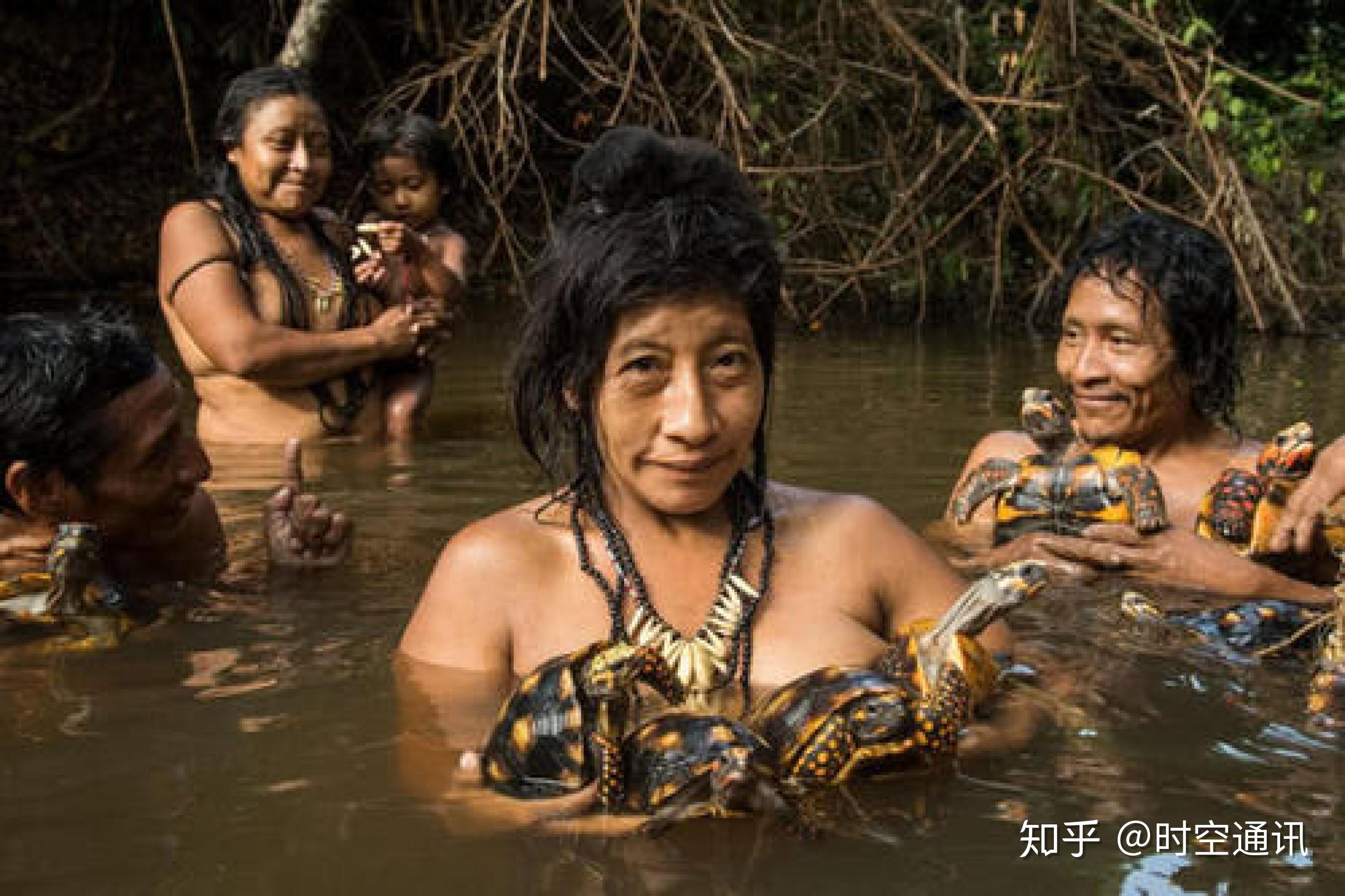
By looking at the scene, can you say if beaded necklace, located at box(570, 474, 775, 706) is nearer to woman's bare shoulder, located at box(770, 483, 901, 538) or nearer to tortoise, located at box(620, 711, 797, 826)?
woman's bare shoulder, located at box(770, 483, 901, 538)

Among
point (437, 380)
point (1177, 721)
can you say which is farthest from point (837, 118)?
point (1177, 721)

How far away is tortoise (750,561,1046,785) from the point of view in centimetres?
286

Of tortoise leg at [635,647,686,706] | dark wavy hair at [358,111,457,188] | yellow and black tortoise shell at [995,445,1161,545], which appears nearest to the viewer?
tortoise leg at [635,647,686,706]

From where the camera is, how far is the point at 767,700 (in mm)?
3020

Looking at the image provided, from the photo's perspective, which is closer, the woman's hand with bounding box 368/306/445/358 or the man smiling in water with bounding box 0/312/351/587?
the man smiling in water with bounding box 0/312/351/587

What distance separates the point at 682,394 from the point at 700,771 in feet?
2.39

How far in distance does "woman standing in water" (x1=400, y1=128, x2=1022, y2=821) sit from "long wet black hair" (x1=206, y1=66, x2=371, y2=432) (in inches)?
149

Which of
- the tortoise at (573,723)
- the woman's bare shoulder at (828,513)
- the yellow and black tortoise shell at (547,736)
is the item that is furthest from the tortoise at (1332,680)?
the yellow and black tortoise shell at (547,736)

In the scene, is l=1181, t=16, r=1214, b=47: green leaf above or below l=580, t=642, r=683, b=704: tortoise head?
above

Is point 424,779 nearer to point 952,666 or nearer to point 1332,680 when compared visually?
point 952,666

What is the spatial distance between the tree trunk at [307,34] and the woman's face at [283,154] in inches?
141

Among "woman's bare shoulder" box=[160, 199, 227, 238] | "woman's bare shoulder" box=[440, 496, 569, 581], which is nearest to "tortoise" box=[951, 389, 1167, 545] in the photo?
"woman's bare shoulder" box=[440, 496, 569, 581]

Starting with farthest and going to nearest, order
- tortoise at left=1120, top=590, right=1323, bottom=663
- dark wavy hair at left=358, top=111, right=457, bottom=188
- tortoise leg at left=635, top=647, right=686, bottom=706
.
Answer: dark wavy hair at left=358, top=111, right=457, bottom=188
tortoise at left=1120, top=590, right=1323, bottom=663
tortoise leg at left=635, top=647, right=686, bottom=706

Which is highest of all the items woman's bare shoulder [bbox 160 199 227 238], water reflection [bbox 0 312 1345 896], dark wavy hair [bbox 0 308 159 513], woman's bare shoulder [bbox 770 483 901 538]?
woman's bare shoulder [bbox 160 199 227 238]
